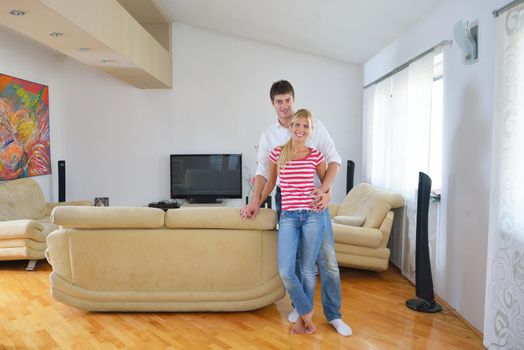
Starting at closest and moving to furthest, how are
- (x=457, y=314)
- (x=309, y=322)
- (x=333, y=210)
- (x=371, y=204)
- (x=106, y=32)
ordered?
(x=309, y=322) < (x=457, y=314) < (x=106, y=32) < (x=371, y=204) < (x=333, y=210)

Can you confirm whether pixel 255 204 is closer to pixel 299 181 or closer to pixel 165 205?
pixel 299 181

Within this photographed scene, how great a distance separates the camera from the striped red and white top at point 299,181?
8.81ft

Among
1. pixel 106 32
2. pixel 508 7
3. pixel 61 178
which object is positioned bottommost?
pixel 61 178

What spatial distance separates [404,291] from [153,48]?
3.97m

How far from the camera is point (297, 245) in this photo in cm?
276

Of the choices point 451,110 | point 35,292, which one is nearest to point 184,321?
point 35,292

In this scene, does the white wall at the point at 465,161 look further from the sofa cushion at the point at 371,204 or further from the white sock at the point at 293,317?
the white sock at the point at 293,317

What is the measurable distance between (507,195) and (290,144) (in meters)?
1.23

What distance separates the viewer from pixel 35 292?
→ 3.69 m

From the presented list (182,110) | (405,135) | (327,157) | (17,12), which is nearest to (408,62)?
(405,135)

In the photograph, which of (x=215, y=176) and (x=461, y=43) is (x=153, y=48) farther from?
(x=461, y=43)

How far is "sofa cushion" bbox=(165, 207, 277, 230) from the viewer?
9.76 ft

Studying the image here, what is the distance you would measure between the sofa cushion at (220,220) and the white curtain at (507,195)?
135 cm

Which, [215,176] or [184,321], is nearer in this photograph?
[184,321]
